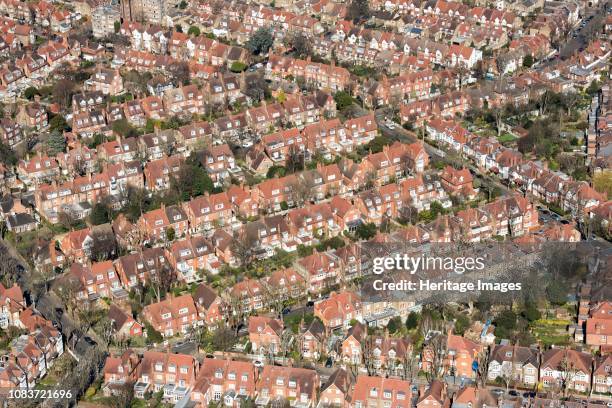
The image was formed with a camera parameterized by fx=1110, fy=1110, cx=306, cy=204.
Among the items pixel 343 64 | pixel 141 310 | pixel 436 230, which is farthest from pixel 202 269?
pixel 343 64

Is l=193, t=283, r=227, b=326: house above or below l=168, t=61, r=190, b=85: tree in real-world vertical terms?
below

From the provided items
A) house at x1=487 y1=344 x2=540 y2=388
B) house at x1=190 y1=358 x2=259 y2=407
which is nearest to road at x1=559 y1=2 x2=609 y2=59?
house at x1=487 y1=344 x2=540 y2=388

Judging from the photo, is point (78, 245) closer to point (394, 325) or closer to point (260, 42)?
point (394, 325)

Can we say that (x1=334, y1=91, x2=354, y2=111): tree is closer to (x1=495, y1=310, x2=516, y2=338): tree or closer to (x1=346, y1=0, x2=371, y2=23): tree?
(x1=346, y1=0, x2=371, y2=23): tree

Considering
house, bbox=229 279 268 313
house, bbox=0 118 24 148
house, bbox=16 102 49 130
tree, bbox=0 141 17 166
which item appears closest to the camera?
house, bbox=229 279 268 313

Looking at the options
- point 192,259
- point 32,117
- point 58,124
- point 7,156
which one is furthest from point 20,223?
point 32,117

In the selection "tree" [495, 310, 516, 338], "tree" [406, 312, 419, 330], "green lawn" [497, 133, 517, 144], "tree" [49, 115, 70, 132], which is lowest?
"tree" [49, 115, 70, 132]
